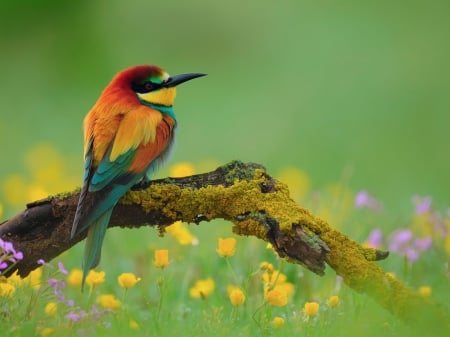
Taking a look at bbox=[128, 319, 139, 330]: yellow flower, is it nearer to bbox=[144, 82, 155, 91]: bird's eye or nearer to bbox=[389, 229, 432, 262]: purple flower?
bbox=[144, 82, 155, 91]: bird's eye

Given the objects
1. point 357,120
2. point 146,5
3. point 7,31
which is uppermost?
point 146,5

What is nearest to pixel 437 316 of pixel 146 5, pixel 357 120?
pixel 357 120

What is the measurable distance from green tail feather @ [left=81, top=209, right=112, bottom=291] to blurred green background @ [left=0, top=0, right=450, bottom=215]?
9.96 ft

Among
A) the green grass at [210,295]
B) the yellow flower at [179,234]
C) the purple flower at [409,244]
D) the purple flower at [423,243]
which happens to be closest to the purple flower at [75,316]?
the green grass at [210,295]

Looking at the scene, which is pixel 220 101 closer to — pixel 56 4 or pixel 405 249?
pixel 56 4

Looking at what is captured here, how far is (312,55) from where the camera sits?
10.9 meters

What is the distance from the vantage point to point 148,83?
12.7ft

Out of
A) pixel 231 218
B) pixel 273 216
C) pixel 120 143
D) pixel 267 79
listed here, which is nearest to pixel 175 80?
pixel 120 143

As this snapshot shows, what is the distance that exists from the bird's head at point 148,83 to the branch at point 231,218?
469 millimetres

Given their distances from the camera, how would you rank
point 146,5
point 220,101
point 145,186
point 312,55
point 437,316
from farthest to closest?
point 146,5, point 312,55, point 220,101, point 145,186, point 437,316

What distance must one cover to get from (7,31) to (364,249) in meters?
9.00

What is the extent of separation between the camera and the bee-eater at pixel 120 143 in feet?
11.0

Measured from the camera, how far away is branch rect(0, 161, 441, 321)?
10.3 feet

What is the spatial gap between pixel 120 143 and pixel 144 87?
432mm
